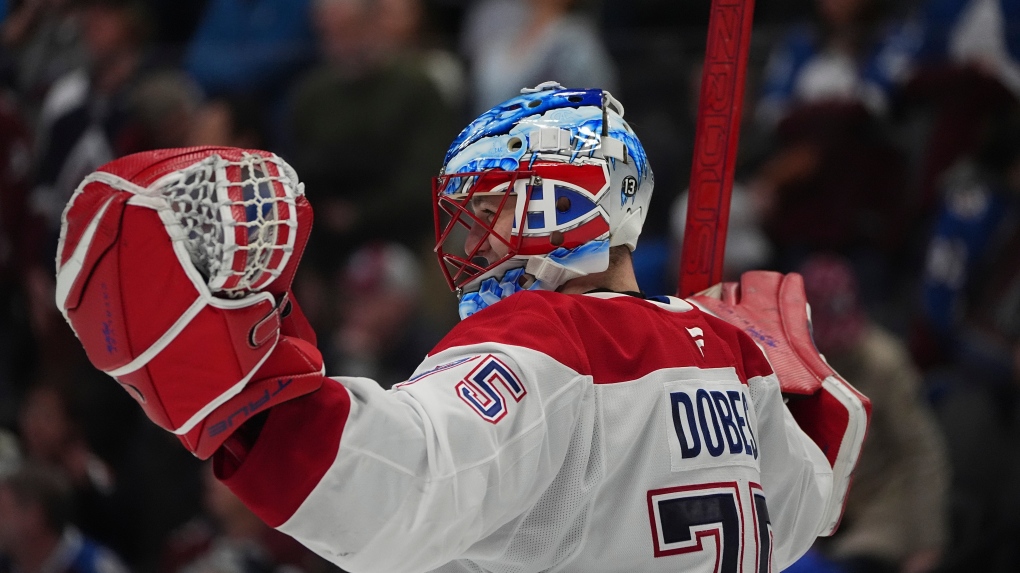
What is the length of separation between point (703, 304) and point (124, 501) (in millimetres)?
4081

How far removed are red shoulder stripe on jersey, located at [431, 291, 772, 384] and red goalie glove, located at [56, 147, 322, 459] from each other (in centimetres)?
38

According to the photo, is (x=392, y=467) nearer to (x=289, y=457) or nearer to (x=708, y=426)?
(x=289, y=457)

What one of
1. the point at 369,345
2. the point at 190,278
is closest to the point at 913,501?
the point at 369,345

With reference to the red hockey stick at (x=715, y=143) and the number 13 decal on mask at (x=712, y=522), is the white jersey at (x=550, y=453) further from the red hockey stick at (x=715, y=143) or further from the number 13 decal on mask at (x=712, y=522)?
the red hockey stick at (x=715, y=143)

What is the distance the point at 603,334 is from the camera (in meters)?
2.18

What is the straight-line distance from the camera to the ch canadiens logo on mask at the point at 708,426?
223cm

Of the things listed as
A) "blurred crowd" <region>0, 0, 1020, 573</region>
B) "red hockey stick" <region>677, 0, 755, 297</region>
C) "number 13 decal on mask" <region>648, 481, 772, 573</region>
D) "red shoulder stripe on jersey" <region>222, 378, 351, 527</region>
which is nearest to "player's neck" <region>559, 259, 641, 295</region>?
"number 13 decal on mask" <region>648, 481, 772, 573</region>

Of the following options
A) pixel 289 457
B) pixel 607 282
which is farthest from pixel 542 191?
pixel 289 457

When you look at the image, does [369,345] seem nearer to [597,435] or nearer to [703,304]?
[703,304]

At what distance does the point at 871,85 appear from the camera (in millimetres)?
5531

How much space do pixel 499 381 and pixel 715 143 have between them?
130 cm

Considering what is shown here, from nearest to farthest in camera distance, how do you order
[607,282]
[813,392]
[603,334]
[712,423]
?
[603,334], [712,423], [607,282], [813,392]

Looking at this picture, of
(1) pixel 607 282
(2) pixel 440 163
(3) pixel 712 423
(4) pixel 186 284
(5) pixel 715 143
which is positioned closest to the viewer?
(4) pixel 186 284

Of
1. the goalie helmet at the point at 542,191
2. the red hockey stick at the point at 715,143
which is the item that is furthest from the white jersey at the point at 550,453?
the red hockey stick at the point at 715,143
